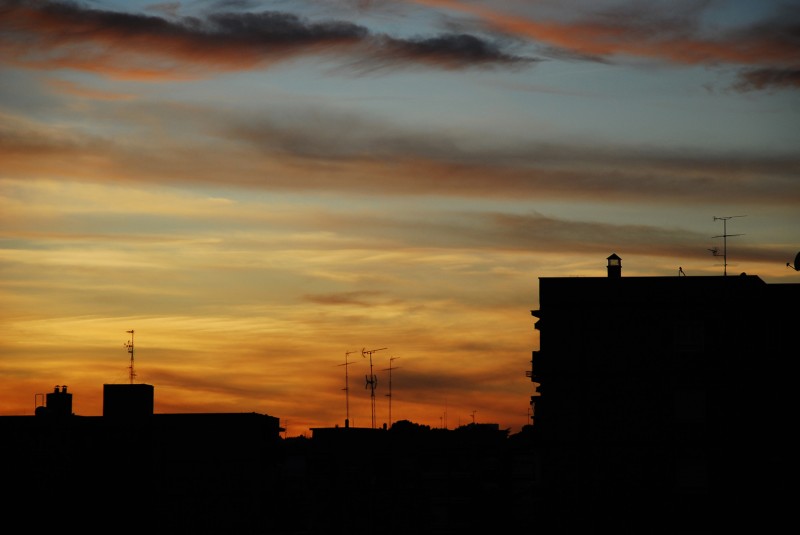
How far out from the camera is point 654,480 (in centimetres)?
7419

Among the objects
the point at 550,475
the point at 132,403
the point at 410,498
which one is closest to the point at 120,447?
the point at 132,403

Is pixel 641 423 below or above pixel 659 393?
below

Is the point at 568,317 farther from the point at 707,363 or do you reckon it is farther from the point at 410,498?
the point at 410,498

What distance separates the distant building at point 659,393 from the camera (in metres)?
74.0

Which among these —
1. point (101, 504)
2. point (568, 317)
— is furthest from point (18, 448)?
point (568, 317)

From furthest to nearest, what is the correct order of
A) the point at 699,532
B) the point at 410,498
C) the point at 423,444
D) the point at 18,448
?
the point at 423,444 < the point at 410,498 < the point at 18,448 < the point at 699,532

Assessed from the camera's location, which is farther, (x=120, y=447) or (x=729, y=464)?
(x=120, y=447)

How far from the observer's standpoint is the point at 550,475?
246 ft

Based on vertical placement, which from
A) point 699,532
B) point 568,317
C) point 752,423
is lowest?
point 699,532

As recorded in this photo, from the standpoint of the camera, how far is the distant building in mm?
74000

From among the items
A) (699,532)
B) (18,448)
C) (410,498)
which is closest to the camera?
(699,532)

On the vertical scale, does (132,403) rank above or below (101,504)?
above

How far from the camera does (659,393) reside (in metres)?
75.3

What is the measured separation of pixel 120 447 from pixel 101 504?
4.28 meters
